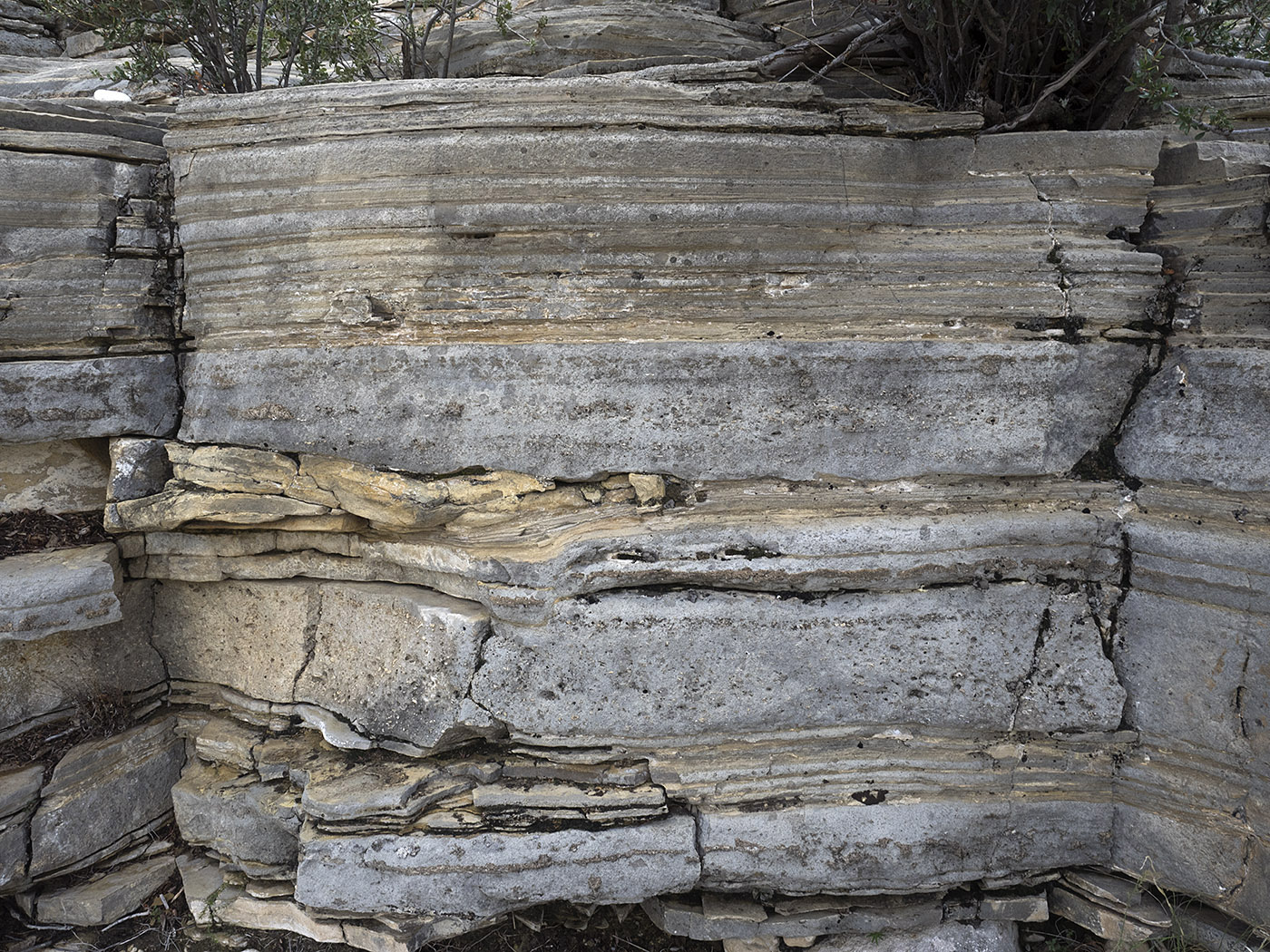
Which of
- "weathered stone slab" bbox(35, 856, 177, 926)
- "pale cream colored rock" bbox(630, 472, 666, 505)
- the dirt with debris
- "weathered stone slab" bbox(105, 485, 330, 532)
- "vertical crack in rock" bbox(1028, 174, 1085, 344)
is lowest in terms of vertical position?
"weathered stone slab" bbox(35, 856, 177, 926)

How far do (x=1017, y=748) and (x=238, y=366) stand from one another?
3.40 metres

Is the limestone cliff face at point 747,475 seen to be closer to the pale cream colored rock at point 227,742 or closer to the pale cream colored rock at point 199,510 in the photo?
the pale cream colored rock at point 199,510

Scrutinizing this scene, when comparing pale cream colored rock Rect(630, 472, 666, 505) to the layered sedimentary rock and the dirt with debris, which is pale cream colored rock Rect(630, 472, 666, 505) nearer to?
the layered sedimentary rock

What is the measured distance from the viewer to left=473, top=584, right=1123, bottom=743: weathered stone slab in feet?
9.50

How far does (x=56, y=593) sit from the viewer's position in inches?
121

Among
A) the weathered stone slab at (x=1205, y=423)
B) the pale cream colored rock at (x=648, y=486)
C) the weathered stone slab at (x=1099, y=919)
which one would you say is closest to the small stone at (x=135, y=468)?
the pale cream colored rock at (x=648, y=486)

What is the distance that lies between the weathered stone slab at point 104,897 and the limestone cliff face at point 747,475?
92 centimetres

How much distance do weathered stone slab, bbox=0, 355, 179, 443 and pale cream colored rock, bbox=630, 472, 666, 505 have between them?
2.00m

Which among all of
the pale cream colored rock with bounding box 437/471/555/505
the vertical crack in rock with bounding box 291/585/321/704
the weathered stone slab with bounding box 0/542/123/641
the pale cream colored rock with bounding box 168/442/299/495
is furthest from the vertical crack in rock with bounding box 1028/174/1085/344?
the weathered stone slab with bounding box 0/542/123/641

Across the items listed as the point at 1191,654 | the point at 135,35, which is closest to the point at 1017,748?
the point at 1191,654

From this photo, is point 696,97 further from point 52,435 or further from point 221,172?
point 52,435

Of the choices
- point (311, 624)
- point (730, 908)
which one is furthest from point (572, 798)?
point (311, 624)

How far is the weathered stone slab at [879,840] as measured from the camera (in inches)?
117

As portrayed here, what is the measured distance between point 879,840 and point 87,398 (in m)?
3.58
